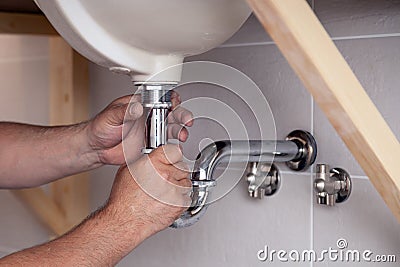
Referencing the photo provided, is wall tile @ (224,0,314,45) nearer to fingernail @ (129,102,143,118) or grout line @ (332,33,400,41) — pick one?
grout line @ (332,33,400,41)

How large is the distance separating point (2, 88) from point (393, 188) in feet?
3.76

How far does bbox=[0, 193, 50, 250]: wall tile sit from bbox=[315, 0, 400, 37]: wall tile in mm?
850

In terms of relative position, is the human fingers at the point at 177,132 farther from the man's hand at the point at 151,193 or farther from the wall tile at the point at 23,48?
the wall tile at the point at 23,48

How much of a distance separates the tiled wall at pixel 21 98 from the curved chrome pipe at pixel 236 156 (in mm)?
683

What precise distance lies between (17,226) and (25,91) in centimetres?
31

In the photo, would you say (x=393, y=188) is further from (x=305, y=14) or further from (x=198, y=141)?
(x=198, y=141)

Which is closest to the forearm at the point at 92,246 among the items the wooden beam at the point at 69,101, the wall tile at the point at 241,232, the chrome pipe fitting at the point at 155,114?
the chrome pipe fitting at the point at 155,114

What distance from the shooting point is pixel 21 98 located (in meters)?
1.64

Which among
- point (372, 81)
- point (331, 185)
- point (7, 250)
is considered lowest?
point (7, 250)

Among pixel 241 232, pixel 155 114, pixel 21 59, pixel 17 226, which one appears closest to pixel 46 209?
pixel 17 226

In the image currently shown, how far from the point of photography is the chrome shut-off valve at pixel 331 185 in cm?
106

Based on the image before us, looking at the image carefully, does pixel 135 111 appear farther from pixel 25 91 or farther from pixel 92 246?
pixel 25 91

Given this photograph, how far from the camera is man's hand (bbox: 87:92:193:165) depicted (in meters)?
0.95

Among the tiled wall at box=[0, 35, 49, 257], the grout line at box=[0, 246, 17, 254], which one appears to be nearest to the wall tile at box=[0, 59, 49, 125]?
the tiled wall at box=[0, 35, 49, 257]
